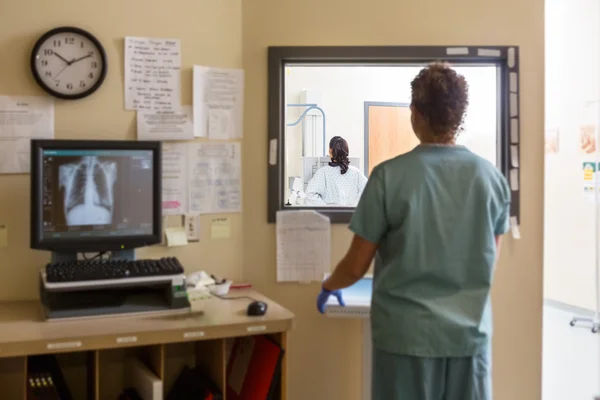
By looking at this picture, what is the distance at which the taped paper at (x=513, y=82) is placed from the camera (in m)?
2.60

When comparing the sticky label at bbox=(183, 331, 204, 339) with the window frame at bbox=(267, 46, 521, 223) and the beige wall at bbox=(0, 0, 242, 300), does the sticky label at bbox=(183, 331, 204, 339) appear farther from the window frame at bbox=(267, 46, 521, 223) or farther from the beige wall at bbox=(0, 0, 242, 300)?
the window frame at bbox=(267, 46, 521, 223)

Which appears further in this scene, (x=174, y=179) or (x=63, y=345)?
(x=174, y=179)

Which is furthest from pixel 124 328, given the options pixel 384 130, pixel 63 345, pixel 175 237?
pixel 384 130

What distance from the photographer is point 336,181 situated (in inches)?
104

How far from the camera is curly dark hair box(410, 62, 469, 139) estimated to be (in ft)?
5.64

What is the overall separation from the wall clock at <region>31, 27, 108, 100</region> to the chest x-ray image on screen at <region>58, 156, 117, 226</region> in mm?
346

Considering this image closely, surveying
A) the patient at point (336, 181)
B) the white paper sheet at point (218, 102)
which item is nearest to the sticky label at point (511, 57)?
the patient at point (336, 181)

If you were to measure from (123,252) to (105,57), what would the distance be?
0.75 metres

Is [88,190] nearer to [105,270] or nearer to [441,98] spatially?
[105,270]

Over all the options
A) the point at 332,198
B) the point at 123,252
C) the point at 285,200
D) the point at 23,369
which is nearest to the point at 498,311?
the point at 332,198

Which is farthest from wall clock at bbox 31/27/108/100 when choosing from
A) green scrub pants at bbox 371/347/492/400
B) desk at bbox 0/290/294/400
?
green scrub pants at bbox 371/347/492/400

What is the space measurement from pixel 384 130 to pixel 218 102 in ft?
2.40

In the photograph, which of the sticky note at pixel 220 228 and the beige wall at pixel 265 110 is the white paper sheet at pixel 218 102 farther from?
the sticky note at pixel 220 228

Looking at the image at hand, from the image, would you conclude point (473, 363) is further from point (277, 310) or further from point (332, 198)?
point (332, 198)
